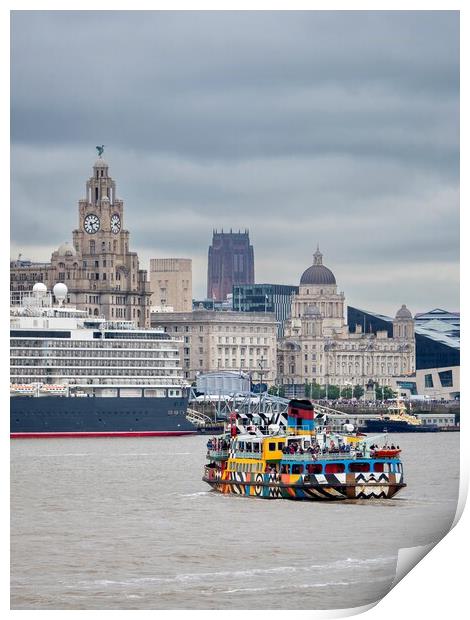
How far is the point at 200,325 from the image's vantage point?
403ft

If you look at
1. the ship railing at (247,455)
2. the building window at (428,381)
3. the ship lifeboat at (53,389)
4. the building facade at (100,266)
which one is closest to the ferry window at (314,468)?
the ship railing at (247,455)

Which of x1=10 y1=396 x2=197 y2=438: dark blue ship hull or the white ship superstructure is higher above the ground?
the white ship superstructure

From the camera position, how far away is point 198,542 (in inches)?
1091

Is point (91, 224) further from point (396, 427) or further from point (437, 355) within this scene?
point (396, 427)

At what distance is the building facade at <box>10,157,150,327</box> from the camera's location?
10906cm

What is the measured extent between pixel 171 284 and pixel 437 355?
2002 cm

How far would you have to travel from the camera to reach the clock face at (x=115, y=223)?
113688mm

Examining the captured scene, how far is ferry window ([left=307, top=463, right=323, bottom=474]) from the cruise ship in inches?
1547

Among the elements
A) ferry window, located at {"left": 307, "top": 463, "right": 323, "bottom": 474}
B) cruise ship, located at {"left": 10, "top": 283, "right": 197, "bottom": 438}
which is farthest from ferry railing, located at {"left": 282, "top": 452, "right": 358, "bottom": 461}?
cruise ship, located at {"left": 10, "top": 283, "right": 197, "bottom": 438}

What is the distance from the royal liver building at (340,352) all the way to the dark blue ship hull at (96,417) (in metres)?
49.1

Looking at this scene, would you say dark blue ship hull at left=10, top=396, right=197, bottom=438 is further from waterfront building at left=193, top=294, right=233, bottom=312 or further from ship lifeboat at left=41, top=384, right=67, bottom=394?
waterfront building at left=193, top=294, right=233, bottom=312

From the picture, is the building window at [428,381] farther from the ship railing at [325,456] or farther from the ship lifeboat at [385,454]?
the ship railing at [325,456]

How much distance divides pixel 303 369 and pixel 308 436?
323ft

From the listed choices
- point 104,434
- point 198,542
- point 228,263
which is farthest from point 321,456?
point 228,263
